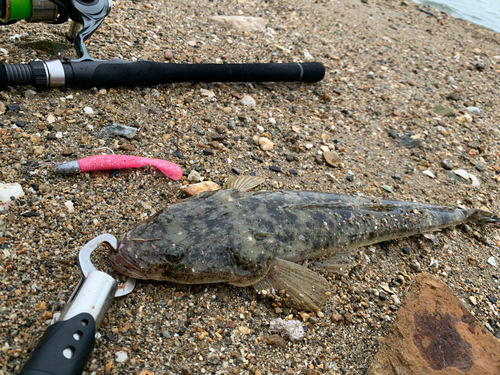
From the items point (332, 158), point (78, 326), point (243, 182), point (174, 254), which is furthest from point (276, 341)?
point (332, 158)

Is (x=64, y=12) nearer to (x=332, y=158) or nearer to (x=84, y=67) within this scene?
(x=84, y=67)

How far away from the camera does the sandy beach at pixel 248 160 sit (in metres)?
2.48

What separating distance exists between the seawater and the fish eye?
7.86 meters

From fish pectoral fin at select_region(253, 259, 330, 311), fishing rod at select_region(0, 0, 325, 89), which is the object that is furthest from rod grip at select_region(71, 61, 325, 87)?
fish pectoral fin at select_region(253, 259, 330, 311)

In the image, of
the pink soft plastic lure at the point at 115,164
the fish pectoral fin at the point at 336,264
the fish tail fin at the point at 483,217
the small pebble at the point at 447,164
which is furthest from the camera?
the small pebble at the point at 447,164

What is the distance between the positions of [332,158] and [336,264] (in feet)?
4.12

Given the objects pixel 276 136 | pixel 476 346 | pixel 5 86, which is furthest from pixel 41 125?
pixel 476 346

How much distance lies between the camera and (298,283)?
2.86 m

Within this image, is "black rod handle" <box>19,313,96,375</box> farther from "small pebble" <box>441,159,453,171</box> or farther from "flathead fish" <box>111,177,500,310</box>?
"small pebble" <box>441,159,453,171</box>

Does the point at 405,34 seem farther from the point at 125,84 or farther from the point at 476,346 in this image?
the point at 476,346

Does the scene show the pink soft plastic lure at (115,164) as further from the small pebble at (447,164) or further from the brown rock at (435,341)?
the small pebble at (447,164)

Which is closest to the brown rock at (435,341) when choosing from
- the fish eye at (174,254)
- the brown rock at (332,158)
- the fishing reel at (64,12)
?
the fish eye at (174,254)

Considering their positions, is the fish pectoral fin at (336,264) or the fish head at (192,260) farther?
the fish pectoral fin at (336,264)

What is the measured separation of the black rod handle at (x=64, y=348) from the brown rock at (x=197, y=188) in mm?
1267
